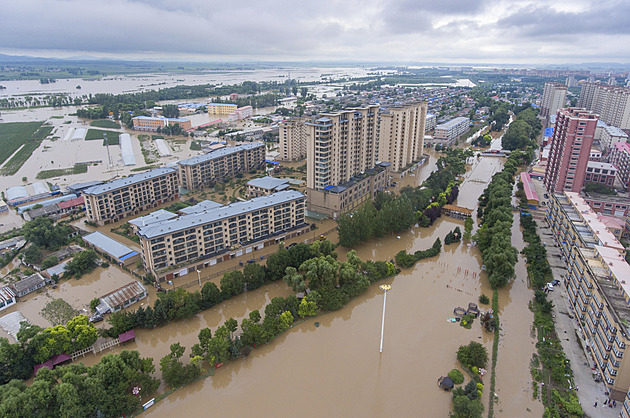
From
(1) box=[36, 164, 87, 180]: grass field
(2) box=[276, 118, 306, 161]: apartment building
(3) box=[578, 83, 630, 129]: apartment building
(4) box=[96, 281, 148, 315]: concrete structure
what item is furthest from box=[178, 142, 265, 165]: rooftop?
(3) box=[578, 83, 630, 129]: apartment building

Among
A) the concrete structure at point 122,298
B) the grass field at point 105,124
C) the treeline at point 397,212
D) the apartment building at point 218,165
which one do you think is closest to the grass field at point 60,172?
the apartment building at point 218,165

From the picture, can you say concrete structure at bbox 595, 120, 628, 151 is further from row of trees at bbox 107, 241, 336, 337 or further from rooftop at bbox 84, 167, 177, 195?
rooftop at bbox 84, 167, 177, 195

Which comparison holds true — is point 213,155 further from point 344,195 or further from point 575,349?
point 575,349

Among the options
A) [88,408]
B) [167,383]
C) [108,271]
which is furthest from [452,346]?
[108,271]

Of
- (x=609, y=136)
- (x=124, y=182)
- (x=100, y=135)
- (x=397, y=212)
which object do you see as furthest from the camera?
(x=100, y=135)

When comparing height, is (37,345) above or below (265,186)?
below

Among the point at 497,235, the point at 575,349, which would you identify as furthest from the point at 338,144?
the point at 575,349
